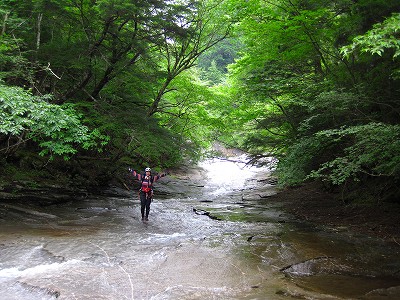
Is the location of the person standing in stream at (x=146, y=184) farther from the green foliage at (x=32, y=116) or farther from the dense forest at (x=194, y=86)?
the green foliage at (x=32, y=116)

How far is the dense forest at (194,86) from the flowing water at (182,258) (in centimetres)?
188

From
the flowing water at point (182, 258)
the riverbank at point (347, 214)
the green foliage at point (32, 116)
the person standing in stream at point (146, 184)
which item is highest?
the green foliage at point (32, 116)

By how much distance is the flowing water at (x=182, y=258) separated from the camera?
211 inches

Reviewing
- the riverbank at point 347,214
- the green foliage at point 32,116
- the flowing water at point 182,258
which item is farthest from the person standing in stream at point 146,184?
the riverbank at point 347,214

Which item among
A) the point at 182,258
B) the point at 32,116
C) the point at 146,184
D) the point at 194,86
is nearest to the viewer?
the point at 182,258

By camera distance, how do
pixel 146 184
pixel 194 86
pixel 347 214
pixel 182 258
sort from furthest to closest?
pixel 194 86
pixel 347 214
pixel 146 184
pixel 182 258

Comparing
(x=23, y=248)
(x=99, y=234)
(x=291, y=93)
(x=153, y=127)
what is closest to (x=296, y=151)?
(x=291, y=93)

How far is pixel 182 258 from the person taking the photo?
691cm

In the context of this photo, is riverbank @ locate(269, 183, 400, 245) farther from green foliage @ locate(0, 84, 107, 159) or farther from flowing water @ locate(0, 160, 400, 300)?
green foliage @ locate(0, 84, 107, 159)

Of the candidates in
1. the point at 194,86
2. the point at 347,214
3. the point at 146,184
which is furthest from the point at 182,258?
the point at 194,86

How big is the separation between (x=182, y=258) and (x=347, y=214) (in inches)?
299

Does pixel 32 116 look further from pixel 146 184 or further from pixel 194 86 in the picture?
pixel 194 86

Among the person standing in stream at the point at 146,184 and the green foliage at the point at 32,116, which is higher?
the green foliage at the point at 32,116

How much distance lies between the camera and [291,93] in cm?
1318
